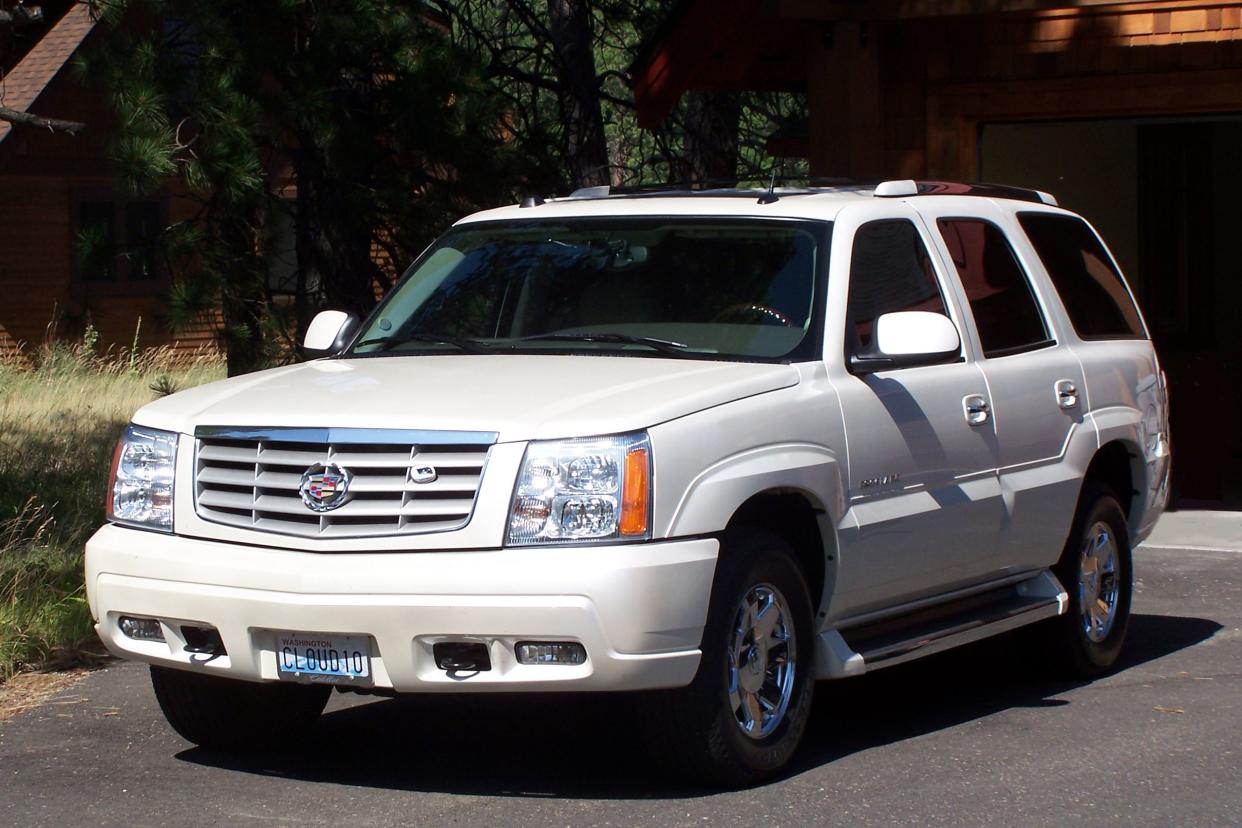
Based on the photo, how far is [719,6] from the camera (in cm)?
1316

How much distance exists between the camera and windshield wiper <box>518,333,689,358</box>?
664 centimetres

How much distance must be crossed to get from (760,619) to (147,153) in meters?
6.05

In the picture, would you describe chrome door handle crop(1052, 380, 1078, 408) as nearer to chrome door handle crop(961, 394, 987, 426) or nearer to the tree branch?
chrome door handle crop(961, 394, 987, 426)

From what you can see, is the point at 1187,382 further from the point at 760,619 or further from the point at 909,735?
the point at 760,619

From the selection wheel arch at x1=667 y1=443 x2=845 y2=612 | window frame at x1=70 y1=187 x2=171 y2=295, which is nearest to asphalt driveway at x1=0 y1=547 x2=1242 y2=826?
wheel arch at x1=667 y1=443 x2=845 y2=612

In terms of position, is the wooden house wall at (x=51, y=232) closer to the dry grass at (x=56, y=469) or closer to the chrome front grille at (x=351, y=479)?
the dry grass at (x=56, y=469)

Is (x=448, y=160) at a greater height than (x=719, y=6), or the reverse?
(x=719, y=6)

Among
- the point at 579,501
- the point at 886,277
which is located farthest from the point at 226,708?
the point at 886,277

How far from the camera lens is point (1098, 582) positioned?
8.34 meters

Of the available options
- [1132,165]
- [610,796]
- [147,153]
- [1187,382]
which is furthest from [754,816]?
[1132,165]

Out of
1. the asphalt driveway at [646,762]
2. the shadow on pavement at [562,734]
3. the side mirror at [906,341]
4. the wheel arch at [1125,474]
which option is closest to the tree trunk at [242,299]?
the asphalt driveway at [646,762]

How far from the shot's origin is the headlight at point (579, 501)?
18.5ft

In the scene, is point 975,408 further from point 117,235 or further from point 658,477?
point 117,235

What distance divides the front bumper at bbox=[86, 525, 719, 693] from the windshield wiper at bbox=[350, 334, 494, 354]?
4.44 ft
